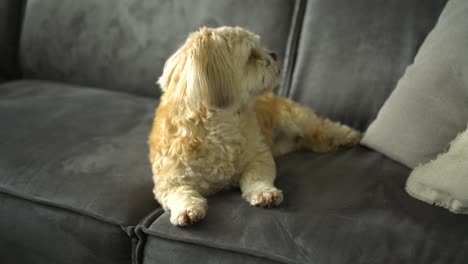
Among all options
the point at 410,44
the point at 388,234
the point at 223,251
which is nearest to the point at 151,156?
the point at 223,251

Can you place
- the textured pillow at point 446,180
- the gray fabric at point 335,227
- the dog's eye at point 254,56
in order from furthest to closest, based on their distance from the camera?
1. the dog's eye at point 254,56
2. the textured pillow at point 446,180
3. the gray fabric at point 335,227

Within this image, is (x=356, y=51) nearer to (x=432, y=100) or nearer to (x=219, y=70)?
(x=432, y=100)

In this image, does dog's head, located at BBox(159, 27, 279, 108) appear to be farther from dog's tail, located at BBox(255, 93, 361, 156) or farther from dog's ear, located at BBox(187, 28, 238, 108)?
dog's tail, located at BBox(255, 93, 361, 156)

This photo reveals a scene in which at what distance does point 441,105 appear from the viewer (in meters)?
1.45

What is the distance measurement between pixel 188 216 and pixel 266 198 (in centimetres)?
22

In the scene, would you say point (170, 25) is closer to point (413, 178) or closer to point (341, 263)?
point (413, 178)

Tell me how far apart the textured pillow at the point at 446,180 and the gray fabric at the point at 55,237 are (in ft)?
2.74

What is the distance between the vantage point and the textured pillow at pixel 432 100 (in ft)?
4.71

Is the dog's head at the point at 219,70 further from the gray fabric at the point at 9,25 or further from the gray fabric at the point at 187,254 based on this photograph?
the gray fabric at the point at 9,25

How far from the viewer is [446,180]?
4.23 ft

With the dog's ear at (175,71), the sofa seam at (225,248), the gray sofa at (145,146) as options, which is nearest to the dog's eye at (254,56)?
the dog's ear at (175,71)

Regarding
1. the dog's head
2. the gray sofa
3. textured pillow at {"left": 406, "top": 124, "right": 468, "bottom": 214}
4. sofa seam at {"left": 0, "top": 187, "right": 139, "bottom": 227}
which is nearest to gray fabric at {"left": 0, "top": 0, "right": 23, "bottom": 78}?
the gray sofa

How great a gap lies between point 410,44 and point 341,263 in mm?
997

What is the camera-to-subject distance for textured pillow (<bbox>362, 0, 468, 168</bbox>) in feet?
4.71
